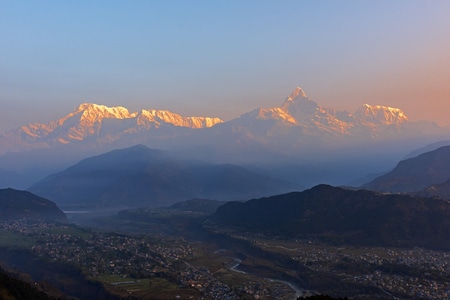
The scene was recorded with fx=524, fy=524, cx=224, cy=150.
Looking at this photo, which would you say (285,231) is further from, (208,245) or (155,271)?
(155,271)

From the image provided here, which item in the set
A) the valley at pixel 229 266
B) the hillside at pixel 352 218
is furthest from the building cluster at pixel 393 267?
the hillside at pixel 352 218

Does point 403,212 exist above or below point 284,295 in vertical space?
above

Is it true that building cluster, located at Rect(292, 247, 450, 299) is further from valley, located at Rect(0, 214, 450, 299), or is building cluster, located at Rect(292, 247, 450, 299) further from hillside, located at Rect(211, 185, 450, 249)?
hillside, located at Rect(211, 185, 450, 249)

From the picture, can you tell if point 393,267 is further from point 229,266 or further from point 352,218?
point 352,218

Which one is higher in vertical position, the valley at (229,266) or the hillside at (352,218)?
the hillside at (352,218)

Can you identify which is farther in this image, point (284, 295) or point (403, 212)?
point (403, 212)

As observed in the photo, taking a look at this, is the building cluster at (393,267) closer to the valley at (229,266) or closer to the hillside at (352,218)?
the valley at (229,266)

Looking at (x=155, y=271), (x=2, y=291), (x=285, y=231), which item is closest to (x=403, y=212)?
(x=285, y=231)

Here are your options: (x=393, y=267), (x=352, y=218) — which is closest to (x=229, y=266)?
(x=393, y=267)

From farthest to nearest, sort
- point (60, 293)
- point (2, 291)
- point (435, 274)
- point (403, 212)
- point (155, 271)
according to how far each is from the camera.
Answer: point (403, 212), point (155, 271), point (435, 274), point (60, 293), point (2, 291)
